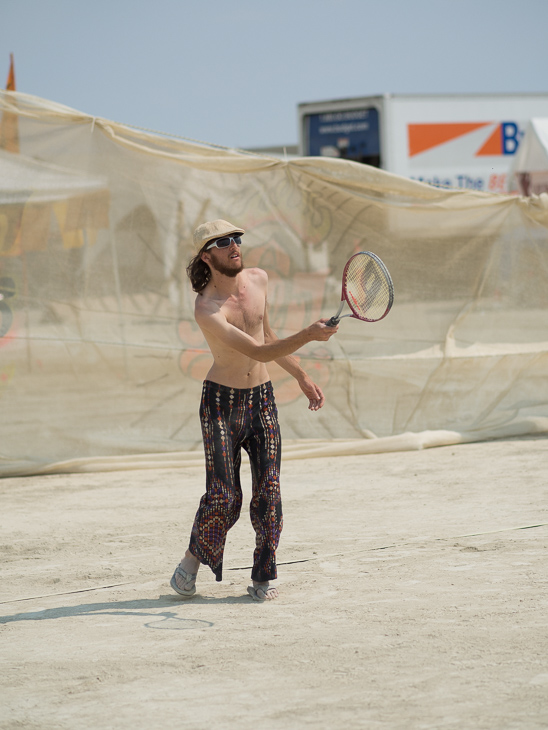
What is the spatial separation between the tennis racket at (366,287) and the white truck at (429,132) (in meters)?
15.4

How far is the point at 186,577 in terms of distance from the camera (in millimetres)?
4344

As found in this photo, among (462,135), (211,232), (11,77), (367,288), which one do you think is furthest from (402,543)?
(462,135)

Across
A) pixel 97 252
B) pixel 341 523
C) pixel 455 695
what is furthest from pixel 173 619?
pixel 97 252

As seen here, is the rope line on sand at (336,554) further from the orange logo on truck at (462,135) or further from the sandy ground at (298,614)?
the orange logo on truck at (462,135)

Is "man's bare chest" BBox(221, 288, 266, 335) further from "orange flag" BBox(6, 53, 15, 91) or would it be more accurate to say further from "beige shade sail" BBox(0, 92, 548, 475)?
"orange flag" BBox(6, 53, 15, 91)

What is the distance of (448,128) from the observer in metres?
20.8

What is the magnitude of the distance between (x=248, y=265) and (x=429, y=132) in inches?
529

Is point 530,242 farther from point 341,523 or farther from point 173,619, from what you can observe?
point 173,619

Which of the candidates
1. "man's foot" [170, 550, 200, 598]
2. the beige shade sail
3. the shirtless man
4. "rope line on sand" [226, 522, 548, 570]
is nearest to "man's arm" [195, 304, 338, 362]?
the shirtless man

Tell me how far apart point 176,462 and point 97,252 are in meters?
1.82

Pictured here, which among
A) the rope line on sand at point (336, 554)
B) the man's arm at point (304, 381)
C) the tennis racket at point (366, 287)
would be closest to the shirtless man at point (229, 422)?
the man's arm at point (304, 381)

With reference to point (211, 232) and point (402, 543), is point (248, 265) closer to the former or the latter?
point (402, 543)

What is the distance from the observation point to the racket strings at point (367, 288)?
419 cm

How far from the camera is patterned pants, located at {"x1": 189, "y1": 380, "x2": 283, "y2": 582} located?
171 inches
